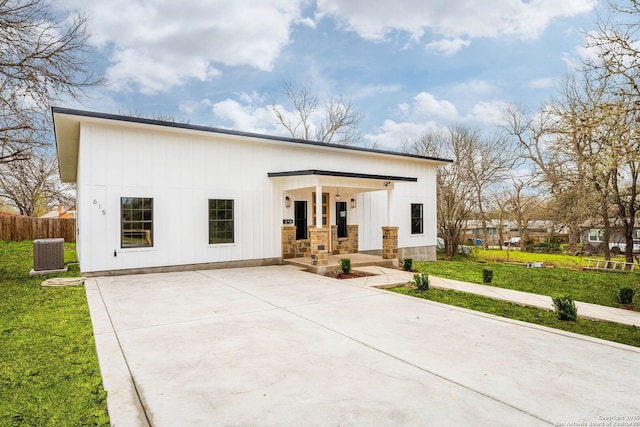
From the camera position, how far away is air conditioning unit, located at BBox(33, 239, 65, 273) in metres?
9.46

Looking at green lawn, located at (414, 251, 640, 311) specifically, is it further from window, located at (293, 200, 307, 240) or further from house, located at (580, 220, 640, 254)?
house, located at (580, 220, 640, 254)

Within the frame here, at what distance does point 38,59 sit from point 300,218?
8014mm

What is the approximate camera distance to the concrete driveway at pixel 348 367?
2.64m

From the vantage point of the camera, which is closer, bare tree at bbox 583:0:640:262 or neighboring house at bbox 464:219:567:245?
bare tree at bbox 583:0:640:262

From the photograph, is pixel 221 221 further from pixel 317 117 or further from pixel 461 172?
pixel 317 117

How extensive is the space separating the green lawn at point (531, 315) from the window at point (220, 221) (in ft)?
→ 17.8

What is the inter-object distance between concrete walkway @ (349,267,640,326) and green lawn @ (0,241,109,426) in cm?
577

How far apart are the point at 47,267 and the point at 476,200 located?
21.9 metres

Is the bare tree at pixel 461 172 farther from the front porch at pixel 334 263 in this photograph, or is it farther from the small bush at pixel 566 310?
the small bush at pixel 566 310

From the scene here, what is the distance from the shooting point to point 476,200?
2277 centimetres

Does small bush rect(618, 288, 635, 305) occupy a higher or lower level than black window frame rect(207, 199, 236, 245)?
lower

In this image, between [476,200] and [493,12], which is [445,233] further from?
[493,12]

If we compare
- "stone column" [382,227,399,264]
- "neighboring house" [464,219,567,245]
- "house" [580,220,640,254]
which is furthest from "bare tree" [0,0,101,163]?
"house" [580,220,640,254]

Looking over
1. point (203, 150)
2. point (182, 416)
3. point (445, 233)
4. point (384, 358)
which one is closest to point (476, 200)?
point (445, 233)
